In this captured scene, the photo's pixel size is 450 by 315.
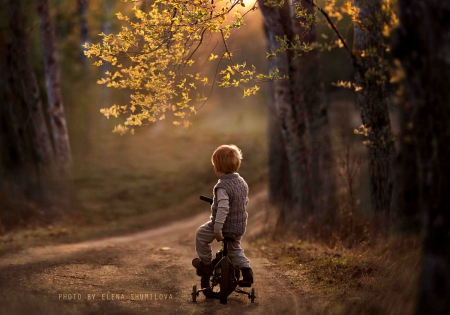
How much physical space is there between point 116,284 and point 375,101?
5475mm

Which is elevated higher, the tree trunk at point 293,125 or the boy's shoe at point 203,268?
the tree trunk at point 293,125

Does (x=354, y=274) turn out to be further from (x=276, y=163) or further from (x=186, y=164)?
(x=186, y=164)

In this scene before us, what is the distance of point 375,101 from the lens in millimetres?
10297

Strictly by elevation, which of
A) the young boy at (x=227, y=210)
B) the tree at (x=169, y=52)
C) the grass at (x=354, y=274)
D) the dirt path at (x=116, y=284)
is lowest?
the grass at (x=354, y=274)

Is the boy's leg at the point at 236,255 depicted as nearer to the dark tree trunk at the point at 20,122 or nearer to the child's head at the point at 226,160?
the child's head at the point at 226,160

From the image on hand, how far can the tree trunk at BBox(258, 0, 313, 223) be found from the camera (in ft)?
43.0

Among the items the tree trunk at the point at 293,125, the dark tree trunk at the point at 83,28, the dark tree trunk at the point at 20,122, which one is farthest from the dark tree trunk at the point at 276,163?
the dark tree trunk at the point at 83,28

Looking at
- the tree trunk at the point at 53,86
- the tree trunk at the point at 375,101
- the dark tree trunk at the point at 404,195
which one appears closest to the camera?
the dark tree trunk at the point at 404,195

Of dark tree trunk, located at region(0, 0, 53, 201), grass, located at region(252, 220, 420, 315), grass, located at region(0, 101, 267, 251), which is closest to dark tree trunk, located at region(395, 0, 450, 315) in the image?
grass, located at region(252, 220, 420, 315)

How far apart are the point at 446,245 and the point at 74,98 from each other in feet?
72.0

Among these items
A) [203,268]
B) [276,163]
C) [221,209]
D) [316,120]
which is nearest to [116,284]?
[203,268]

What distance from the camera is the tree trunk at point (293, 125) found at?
13.1m

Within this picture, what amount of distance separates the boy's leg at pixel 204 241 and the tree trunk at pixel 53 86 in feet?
41.2

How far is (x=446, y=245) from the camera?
4676 millimetres
